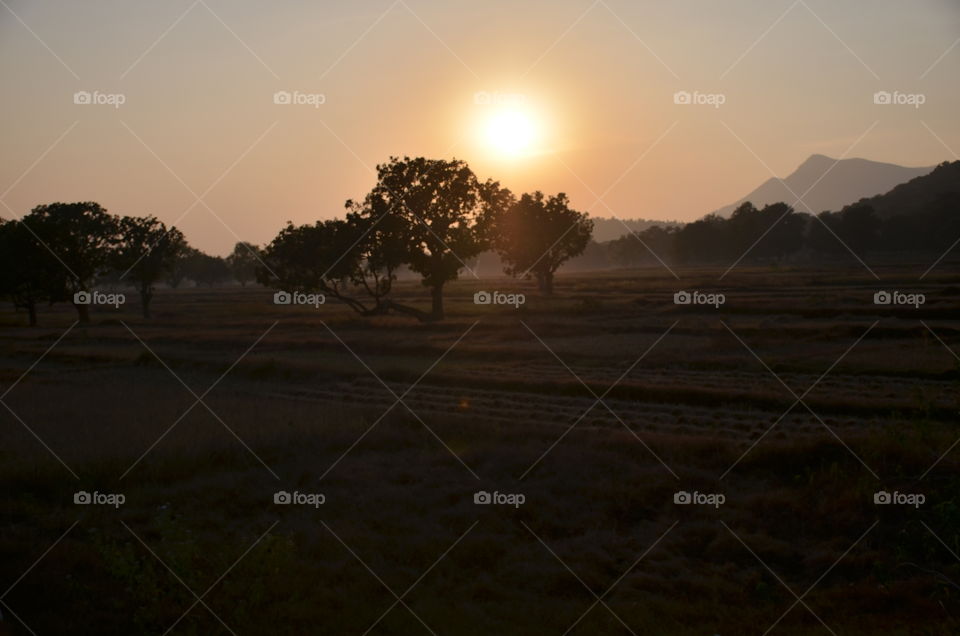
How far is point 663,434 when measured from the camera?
18.4 meters

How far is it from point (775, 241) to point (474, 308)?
3442 inches

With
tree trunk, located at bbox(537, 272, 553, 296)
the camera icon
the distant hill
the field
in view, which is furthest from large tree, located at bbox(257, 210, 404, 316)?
the distant hill

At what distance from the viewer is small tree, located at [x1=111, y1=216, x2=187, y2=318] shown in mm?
74688

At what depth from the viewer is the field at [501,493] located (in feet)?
34.1

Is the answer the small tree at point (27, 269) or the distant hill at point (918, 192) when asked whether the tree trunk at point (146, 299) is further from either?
the distant hill at point (918, 192)

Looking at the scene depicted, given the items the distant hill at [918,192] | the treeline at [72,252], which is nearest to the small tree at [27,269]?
the treeline at [72,252]

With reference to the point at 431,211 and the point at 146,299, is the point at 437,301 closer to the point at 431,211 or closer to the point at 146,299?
the point at 431,211

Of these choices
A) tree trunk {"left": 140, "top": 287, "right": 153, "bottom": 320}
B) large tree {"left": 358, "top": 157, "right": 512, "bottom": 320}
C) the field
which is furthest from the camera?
tree trunk {"left": 140, "top": 287, "right": 153, "bottom": 320}

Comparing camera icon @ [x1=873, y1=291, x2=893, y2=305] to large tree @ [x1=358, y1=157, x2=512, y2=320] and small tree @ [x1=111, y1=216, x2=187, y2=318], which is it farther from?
small tree @ [x1=111, y1=216, x2=187, y2=318]

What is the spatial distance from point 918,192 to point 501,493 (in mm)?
154801

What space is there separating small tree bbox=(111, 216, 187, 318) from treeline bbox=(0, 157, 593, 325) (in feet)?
0.43

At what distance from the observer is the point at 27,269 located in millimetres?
64938

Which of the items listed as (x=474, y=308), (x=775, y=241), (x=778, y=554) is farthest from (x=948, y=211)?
(x=778, y=554)

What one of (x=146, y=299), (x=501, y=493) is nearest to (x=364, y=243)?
(x=146, y=299)
